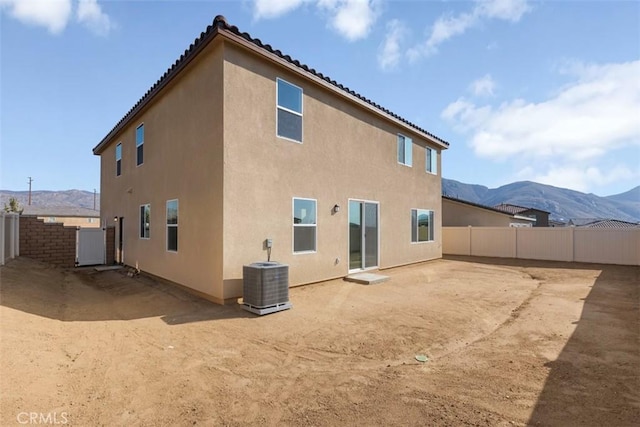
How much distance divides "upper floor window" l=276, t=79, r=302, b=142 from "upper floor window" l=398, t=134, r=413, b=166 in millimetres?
5563

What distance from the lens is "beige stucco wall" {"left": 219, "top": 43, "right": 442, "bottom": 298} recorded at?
698cm

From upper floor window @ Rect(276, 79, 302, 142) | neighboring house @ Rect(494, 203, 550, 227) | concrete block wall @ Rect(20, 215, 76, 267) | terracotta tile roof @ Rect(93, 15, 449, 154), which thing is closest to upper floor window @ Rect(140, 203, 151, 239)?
terracotta tile roof @ Rect(93, 15, 449, 154)

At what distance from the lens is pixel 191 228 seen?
7820mm

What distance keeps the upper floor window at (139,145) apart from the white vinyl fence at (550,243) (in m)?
16.1

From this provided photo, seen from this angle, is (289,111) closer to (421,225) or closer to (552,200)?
(421,225)

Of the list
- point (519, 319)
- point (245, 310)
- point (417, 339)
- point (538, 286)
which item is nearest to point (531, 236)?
point (538, 286)

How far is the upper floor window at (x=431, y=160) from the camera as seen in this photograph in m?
14.5

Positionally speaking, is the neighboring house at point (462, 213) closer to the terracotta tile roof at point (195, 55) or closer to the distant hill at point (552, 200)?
the terracotta tile roof at point (195, 55)

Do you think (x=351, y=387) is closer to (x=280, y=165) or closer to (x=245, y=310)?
(x=245, y=310)

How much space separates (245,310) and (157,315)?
175 cm

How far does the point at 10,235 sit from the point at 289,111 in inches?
405

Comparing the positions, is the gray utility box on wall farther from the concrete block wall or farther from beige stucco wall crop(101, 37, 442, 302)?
the concrete block wall

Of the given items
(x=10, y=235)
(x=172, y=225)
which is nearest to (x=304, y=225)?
(x=172, y=225)

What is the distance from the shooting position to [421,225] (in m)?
14.0
